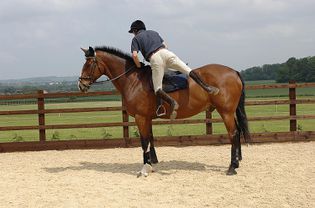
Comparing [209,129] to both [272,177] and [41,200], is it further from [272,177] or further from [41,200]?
[41,200]

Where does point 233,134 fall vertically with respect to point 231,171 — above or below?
above

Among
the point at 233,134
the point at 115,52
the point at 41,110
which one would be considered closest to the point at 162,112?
the point at 233,134

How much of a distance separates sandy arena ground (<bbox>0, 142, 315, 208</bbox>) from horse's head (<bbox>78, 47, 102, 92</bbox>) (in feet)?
5.09

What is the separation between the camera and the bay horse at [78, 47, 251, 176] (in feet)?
23.1

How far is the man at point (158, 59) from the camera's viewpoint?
6.82 metres

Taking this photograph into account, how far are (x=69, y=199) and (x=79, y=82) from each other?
250cm

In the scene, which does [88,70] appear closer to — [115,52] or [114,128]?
[115,52]

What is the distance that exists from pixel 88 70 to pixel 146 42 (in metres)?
1.24

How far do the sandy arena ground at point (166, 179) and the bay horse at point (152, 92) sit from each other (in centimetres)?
54

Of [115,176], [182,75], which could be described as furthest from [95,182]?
[182,75]

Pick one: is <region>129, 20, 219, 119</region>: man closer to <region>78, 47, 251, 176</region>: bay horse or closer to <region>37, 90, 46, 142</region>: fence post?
<region>78, 47, 251, 176</region>: bay horse

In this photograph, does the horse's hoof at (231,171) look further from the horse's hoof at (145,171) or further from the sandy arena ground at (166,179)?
the horse's hoof at (145,171)

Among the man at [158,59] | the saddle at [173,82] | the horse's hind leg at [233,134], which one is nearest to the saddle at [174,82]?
the saddle at [173,82]

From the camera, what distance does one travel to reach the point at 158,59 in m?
6.80
